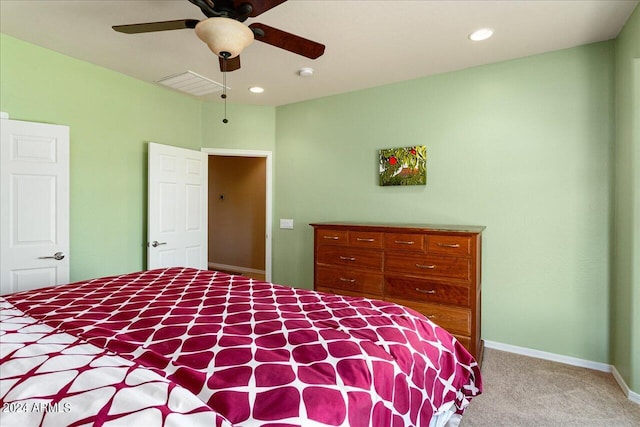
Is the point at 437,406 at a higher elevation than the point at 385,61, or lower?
lower

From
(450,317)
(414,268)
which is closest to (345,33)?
(414,268)

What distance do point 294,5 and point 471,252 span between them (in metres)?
2.13

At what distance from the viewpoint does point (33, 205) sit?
8.77 feet

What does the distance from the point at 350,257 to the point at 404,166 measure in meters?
1.14

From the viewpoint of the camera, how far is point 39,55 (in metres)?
2.78

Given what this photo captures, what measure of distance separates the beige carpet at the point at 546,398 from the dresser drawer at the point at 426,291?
63cm

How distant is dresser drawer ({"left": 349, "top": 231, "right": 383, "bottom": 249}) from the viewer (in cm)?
290

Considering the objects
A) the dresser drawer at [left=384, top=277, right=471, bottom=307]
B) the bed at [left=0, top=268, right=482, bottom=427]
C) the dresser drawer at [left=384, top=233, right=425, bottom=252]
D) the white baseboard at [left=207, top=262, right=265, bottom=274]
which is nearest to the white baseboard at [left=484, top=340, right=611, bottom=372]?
the dresser drawer at [left=384, top=277, right=471, bottom=307]

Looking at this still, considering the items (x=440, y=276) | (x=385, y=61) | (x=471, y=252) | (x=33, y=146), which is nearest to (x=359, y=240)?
(x=440, y=276)

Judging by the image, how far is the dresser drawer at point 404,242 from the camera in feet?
8.80

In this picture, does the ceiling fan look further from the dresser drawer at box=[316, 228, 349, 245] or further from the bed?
the dresser drawer at box=[316, 228, 349, 245]

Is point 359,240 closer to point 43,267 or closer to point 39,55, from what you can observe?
point 43,267

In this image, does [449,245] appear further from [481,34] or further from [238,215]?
[238,215]

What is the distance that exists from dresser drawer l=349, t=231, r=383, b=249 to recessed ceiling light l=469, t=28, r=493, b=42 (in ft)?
5.58
